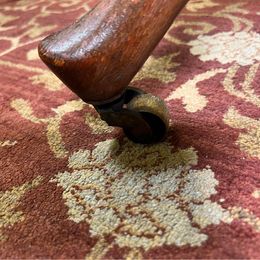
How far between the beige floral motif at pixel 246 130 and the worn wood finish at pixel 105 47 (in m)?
0.20

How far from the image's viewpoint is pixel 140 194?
1.82 feet

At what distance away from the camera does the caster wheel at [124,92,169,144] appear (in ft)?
1.96

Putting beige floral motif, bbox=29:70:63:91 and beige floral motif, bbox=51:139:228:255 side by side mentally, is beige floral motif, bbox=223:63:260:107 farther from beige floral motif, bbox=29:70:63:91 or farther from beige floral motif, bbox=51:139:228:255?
beige floral motif, bbox=29:70:63:91

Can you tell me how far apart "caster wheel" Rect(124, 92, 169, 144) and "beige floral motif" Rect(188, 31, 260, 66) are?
0.31 m

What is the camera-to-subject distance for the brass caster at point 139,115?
58 cm

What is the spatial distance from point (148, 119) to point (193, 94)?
0.18 meters

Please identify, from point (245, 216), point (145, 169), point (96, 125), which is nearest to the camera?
point (245, 216)

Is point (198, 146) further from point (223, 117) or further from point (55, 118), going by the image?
point (55, 118)

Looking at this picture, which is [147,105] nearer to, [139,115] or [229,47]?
[139,115]

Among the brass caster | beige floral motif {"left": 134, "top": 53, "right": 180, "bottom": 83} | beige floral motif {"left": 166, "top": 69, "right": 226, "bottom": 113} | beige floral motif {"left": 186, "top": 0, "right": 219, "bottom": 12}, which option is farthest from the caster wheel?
beige floral motif {"left": 186, "top": 0, "right": 219, "bottom": 12}

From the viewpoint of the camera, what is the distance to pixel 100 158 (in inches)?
25.1

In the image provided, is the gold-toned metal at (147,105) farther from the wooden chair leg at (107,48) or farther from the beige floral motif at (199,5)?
the beige floral motif at (199,5)

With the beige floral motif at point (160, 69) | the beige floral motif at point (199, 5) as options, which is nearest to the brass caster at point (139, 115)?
the beige floral motif at point (160, 69)

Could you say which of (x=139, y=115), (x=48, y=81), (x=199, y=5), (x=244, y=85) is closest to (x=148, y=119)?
(x=139, y=115)
